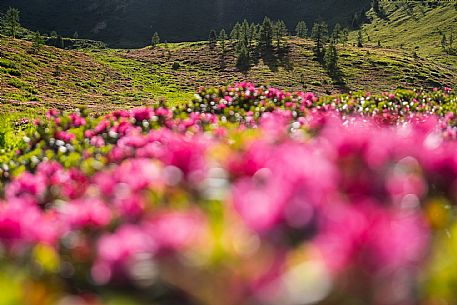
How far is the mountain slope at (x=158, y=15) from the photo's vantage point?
4852 inches

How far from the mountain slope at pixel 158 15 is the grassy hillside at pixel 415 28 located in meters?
17.5

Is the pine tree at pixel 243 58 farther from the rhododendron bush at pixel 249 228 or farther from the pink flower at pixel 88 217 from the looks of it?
the pink flower at pixel 88 217

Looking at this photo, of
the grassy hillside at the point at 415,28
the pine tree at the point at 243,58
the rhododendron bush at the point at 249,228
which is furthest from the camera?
the grassy hillside at the point at 415,28

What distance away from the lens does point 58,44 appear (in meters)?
104

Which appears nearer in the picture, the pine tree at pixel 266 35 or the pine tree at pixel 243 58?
the pine tree at pixel 243 58

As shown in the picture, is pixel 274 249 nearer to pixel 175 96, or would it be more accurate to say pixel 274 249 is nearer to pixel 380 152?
pixel 380 152

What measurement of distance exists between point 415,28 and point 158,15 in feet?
224

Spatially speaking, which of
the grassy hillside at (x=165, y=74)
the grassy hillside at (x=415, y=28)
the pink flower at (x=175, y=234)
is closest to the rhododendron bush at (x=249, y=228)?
the pink flower at (x=175, y=234)

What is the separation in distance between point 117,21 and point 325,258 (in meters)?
134

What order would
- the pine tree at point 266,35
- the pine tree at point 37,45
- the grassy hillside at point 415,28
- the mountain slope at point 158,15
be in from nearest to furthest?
the pine tree at point 37,45 → the pine tree at point 266,35 → the grassy hillside at point 415,28 → the mountain slope at point 158,15

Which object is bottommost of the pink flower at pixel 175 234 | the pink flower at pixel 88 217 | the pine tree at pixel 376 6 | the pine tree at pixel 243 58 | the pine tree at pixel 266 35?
the pink flower at pixel 175 234

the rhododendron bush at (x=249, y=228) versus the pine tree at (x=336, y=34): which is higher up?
the pine tree at (x=336, y=34)

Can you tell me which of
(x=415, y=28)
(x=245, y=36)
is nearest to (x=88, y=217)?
(x=245, y=36)

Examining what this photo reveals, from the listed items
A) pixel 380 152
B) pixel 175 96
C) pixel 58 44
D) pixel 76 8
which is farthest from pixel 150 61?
pixel 76 8
